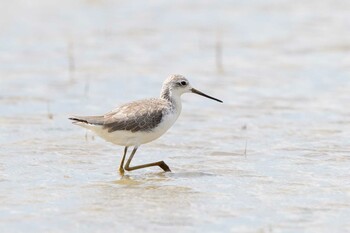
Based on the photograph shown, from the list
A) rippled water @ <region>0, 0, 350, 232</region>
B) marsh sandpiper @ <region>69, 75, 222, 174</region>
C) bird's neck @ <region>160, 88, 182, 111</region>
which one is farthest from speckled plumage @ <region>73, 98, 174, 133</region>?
rippled water @ <region>0, 0, 350, 232</region>

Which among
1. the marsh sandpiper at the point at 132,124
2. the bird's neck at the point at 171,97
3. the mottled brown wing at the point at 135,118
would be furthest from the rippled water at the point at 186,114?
the bird's neck at the point at 171,97

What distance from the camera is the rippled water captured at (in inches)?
348

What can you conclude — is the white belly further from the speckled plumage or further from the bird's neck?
the bird's neck


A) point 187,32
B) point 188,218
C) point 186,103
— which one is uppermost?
point 187,32

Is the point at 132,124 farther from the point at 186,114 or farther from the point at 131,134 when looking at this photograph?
the point at 186,114

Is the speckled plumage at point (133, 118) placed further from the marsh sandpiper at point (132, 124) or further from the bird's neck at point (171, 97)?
the bird's neck at point (171, 97)

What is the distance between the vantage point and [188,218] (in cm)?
855

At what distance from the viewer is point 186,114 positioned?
44.8 ft

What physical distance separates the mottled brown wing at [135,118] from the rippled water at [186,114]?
55cm

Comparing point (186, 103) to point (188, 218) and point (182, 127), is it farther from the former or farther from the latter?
point (188, 218)

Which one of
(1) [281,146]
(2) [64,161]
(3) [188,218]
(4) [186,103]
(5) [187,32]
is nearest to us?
(3) [188,218]

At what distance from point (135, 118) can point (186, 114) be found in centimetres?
323

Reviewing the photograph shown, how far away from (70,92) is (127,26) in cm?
488

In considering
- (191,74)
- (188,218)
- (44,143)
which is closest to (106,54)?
(191,74)
